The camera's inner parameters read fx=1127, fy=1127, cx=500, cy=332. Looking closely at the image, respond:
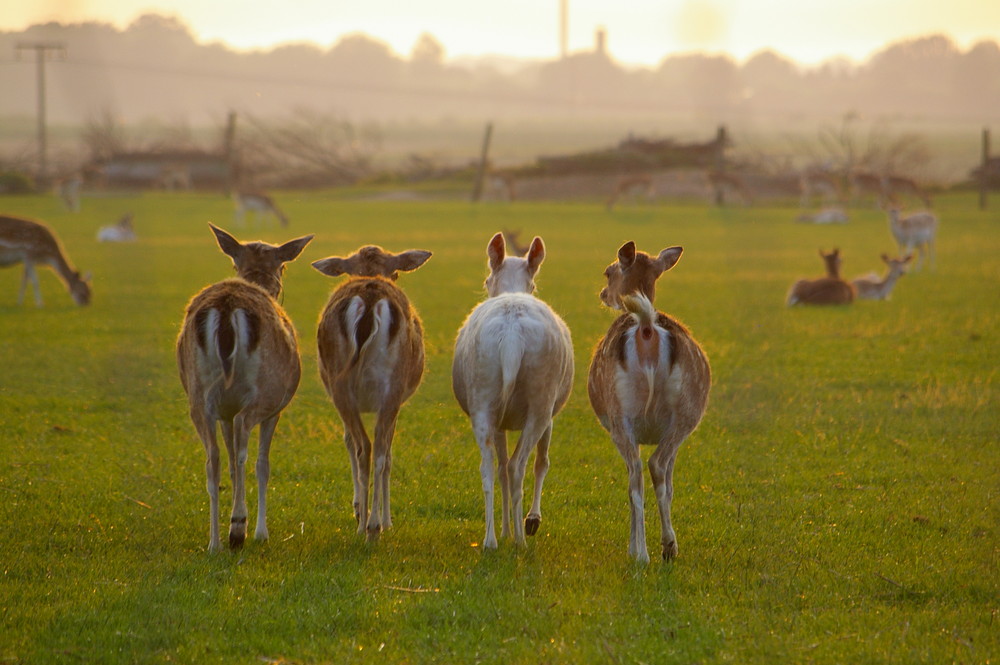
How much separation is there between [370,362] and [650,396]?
146 cm

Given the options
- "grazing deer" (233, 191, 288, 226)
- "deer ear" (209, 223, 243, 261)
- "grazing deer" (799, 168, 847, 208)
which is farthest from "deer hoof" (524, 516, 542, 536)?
"grazing deer" (799, 168, 847, 208)

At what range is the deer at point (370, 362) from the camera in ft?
19.1

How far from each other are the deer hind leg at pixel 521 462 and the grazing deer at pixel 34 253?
12.4 m

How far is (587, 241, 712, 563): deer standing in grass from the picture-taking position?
18.3ft

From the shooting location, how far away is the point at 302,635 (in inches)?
184

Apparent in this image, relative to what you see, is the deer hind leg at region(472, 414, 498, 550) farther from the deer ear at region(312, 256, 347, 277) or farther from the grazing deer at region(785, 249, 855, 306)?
the grazing deer at region(785, 249, 855, 306)

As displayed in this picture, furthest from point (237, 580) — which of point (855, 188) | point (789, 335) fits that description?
point (855, 188)

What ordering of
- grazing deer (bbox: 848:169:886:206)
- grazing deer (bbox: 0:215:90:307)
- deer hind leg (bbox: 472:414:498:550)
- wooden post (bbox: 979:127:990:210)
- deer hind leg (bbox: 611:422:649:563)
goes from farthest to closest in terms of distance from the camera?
1. grazing deer (bbox: 848:169:886:206)
2. wooden post (bbox: 979:127:990:210)
3. grazing deer (bbox: 0:215:90:307)
4. deer hind leg (bbox: 472:414:498:550)
5. deer hind leg (bbox: 611:422:649:563)

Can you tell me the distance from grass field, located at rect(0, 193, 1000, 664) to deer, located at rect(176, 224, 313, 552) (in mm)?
345

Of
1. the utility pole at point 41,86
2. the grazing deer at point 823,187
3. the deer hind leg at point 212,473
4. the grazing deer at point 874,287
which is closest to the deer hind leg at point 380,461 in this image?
the deer hind leg at point 212,473

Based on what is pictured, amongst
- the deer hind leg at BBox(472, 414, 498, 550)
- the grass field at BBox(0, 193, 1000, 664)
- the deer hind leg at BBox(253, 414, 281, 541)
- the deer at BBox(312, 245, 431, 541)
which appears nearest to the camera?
the grass field at BBox(0, 193, 1000, 664)

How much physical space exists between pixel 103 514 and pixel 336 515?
1.34 m

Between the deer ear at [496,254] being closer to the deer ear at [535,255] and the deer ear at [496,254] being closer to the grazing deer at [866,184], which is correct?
the deer ear at [535,255]

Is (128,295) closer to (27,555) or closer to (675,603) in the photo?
(27,555)
